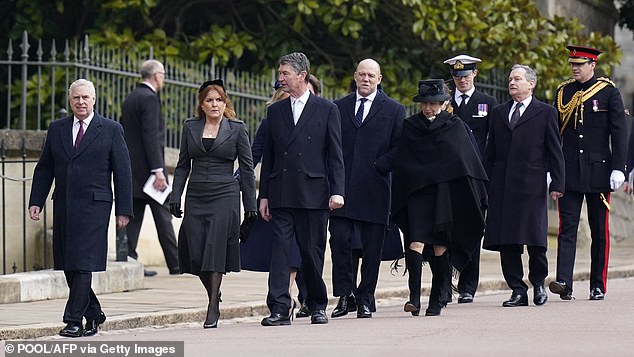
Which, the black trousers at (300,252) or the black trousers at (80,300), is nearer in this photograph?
the black trousers at (80,300)

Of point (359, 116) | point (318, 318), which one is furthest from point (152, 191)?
point (318, 318)

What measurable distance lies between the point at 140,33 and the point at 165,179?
5.48 meters

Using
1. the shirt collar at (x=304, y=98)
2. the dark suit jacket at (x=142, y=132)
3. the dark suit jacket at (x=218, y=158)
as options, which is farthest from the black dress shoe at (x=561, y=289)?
the dark suit jacket at (x=142, y=132)

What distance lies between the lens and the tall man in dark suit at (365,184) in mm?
11812

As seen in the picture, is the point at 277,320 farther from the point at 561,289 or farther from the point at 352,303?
the point at 561,289

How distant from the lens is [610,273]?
16.6 meters

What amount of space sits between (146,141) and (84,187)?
427 centimetres

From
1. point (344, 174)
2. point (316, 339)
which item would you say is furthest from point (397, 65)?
point (316, 339)

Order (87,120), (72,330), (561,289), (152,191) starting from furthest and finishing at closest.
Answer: (152,191)
(561,289)
(87,120)
(72,330)

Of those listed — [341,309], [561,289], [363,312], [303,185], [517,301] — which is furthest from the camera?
[561,289]

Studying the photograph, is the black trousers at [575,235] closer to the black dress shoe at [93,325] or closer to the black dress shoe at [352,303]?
the black dress shoe at [352,303]

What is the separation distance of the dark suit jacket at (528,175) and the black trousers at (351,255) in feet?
Result: 3.70

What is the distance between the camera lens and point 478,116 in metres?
13.3

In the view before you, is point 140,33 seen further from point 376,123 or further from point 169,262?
point 376,123
